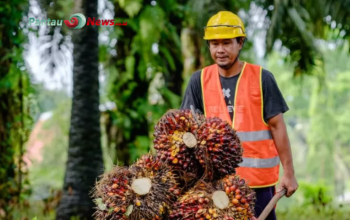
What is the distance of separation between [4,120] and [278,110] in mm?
4536

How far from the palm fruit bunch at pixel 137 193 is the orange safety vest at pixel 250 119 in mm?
880

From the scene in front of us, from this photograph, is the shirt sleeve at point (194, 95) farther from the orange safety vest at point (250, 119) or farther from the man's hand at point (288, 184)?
the man's hand at point (288, 184)

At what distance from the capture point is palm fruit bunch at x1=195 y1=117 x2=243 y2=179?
2.73 m

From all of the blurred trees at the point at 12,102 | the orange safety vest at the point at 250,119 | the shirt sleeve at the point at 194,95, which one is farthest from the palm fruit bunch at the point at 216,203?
the blurred trees at the point at 12,102

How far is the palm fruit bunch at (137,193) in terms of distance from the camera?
99.7 inches

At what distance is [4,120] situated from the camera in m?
6.99

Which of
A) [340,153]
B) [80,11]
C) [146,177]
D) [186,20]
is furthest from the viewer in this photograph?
[340,153]

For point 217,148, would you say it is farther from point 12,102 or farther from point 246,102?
point 12,102

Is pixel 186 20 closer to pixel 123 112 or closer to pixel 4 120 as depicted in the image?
pixel 123 112

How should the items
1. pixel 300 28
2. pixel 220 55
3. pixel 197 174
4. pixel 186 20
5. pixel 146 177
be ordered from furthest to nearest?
pixel 186 20
pixel 300 28
pixel 220 55
pixel 197 174
pixel 146 177

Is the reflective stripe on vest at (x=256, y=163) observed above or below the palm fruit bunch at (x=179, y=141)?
below

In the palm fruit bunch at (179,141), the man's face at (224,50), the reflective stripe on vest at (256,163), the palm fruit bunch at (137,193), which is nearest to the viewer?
the palm fruit bunch at (137,193)

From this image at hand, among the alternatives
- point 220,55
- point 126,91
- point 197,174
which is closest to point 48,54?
point 126,91

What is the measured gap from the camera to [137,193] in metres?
2.55
